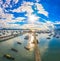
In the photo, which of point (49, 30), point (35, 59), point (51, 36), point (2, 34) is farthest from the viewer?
point (2, 34)

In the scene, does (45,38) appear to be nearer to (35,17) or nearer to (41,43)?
(41,43)

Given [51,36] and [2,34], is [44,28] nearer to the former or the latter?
[51,36]

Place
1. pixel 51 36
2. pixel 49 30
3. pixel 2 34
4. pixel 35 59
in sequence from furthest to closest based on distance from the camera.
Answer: pixel 2 34 < pixel 51 36 < pixel 49 30 < pixel 35 59

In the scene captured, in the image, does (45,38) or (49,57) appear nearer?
(49,57)

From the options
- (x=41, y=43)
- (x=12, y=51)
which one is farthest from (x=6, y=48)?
(x=41, y=43)

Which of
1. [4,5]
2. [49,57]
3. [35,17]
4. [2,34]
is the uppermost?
[4,5]

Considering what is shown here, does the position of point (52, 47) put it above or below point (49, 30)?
below
